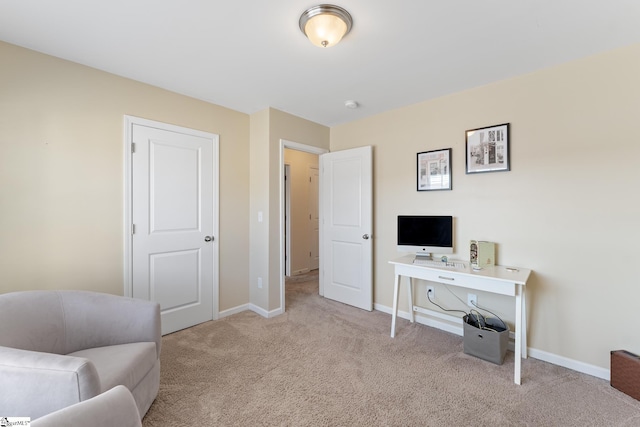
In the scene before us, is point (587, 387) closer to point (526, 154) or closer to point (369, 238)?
point (526, 154)

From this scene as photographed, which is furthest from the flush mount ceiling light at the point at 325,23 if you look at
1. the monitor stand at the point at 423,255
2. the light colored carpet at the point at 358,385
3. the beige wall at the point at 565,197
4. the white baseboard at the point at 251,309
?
the white baseboard at the point at 251,309

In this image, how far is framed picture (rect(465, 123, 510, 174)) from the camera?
7.68ft

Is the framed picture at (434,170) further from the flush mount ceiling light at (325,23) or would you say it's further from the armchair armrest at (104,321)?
the armchair armrest at (104,321)

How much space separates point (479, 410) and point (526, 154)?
1.95 m

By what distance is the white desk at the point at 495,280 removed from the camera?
1890 mm

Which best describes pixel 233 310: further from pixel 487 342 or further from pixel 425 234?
pixel 487 342

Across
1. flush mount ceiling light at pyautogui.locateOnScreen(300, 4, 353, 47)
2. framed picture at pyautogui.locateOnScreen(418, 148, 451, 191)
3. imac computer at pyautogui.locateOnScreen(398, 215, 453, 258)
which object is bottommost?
imac computer at pyautogui.locateOnScreen(398, 215, 453, 258)

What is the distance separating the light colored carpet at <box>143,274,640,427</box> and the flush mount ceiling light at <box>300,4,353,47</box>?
2277 millimetres

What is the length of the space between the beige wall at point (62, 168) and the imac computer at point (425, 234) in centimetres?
263

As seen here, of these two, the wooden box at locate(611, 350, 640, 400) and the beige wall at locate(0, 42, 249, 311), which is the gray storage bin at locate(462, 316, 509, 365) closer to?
the wooden box at locate(611, 350, 640, 400)

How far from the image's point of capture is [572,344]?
2.06m

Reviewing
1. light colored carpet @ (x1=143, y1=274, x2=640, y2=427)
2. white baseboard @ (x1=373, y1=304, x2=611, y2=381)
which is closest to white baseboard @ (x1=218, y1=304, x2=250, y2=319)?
light colored carpet @ (x1=143, y1=274, x2=640, y2=427)

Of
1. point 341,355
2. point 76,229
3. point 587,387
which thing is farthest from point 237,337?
point 587,387

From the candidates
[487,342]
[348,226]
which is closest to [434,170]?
[348,226]
